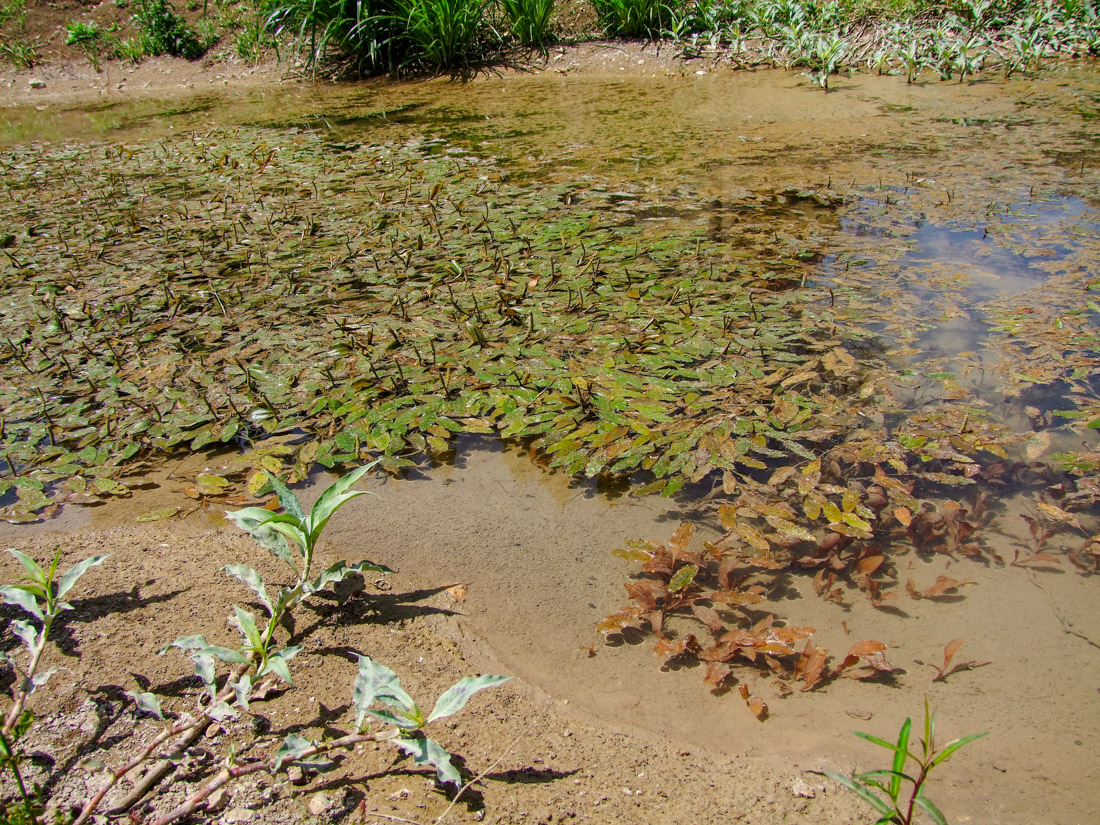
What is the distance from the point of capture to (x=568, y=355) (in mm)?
2412

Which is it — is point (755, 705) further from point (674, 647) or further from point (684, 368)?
point (684, 368)

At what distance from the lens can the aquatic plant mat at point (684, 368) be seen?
1598 mm

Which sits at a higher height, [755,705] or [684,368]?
[684,368]

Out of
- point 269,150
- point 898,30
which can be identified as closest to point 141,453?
point 269,150

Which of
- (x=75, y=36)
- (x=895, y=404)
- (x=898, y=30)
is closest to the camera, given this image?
(x=895, y=404)

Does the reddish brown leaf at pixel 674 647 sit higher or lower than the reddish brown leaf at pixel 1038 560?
lower

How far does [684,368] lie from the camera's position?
7.52 ft

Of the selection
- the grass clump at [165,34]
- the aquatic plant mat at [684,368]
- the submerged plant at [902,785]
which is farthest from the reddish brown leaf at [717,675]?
the grass clump at [165,34]

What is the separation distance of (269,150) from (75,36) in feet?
22.1

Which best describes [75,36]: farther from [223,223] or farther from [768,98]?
[768,98]

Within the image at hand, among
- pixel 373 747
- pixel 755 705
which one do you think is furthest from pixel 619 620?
pixel 373 747

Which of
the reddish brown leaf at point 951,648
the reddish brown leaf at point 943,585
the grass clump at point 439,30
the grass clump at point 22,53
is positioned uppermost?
the grass clump at point 22,53

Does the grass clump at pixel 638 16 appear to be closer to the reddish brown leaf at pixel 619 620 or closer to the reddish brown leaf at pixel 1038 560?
the reddish brown leaf at pixel 1038 560

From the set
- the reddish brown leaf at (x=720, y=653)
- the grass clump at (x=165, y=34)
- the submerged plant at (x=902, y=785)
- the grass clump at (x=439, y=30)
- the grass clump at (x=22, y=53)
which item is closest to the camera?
the submerged plant at (x=902, y=785)
